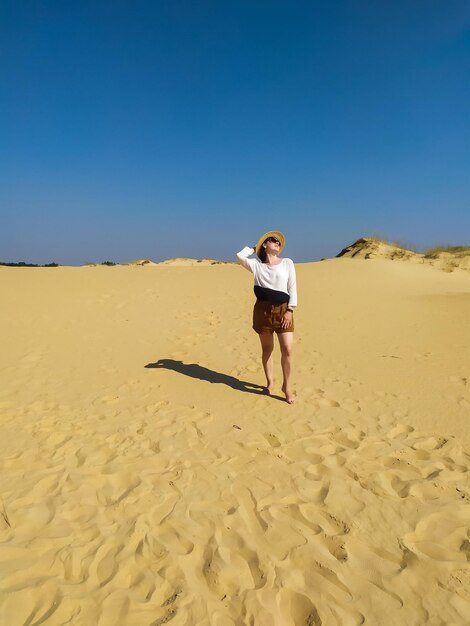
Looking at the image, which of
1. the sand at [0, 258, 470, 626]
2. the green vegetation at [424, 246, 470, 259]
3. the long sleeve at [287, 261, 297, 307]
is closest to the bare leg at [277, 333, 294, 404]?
the sand at [0, 258, 470, 626]

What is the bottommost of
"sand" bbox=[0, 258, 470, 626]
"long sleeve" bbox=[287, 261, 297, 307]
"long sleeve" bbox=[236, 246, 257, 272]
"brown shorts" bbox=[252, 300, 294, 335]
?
"sand" bbox=[0, 258, 470, 626]

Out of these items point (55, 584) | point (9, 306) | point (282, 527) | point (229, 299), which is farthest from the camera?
point (229, 299)

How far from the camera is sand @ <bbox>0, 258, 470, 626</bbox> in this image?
215 centimetres

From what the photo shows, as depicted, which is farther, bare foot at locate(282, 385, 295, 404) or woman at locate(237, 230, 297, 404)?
bare foot at locate(282, 385, 295, 404)

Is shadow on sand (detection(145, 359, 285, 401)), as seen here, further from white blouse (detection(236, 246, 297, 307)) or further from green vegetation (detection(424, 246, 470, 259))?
green vegetation (detection(424, 246, 470, 259))

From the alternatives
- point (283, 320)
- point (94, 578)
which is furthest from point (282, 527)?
point (283, 320)

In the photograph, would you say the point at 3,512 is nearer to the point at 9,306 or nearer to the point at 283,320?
the point at 283,320

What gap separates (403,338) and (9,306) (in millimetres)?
9541

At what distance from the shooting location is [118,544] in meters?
2.52

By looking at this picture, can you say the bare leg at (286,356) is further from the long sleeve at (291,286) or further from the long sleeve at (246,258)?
the long sleeve at (246,258)

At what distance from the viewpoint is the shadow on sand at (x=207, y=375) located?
209 inches

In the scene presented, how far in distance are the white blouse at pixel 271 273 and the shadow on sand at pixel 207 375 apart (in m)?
1.43

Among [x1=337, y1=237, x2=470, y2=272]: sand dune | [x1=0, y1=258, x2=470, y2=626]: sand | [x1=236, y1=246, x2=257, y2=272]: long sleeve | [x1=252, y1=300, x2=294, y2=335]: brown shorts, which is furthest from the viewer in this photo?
[x1=337, y1=237, x2=470, y2=272]: sand dune

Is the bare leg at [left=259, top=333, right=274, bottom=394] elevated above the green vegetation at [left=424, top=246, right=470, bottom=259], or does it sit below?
below
